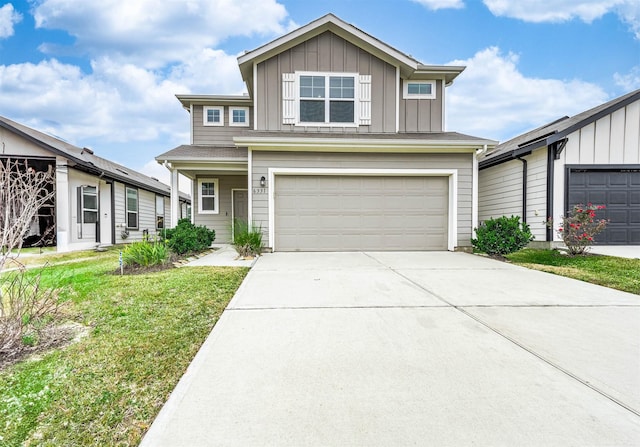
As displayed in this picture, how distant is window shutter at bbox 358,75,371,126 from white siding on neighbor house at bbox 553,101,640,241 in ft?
18.3

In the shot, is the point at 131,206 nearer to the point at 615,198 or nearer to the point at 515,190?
the point at 515,190

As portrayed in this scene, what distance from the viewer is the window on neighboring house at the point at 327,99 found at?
31.3 feet

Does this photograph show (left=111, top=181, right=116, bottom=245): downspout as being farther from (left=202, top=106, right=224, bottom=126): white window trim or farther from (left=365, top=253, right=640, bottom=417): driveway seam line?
(left=365, top=253, right=640, bottom=417): driveway seam line

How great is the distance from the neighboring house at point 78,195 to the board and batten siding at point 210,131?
343 cm

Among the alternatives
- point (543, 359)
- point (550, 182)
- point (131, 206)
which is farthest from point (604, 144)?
point (131, 206)

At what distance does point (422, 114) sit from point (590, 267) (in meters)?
6.53

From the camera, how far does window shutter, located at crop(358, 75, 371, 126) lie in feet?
31.8

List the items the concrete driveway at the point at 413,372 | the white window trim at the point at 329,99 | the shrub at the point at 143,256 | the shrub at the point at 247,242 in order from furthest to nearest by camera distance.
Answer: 1. the white window trim at the point at 329,99
2. the shrub at the point at 247,242
3. the shrub at the point at 143,256
4. the concrete driveway at the point at 413,372

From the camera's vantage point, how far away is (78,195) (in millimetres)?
10312

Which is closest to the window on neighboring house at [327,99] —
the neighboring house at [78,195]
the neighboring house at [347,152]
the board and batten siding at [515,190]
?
the neighboring house at [347,152]

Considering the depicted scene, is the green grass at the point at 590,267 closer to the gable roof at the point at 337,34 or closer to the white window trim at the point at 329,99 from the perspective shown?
the white window trim at the point at 329,99

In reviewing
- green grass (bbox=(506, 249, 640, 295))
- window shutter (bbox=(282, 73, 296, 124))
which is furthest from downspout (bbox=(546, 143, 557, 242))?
window shutter (bbox=(282, 73, 296, 124))

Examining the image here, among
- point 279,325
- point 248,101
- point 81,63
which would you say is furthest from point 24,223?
point 81,63

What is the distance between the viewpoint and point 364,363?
2.42 m
